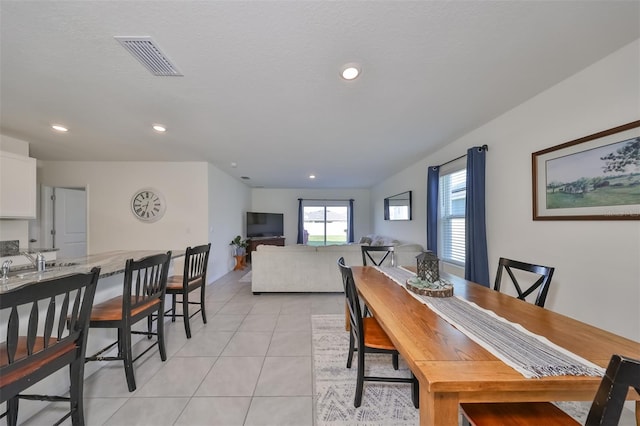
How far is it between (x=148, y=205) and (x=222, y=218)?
1.38m

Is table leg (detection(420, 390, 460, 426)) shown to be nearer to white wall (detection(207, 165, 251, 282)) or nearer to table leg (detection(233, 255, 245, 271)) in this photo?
white wall (detection(207, 165, 251, 282))

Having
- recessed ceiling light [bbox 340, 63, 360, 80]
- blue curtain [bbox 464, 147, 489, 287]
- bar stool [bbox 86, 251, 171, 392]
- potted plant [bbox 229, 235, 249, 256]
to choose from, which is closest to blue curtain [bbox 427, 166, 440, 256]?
blue curtain [bbox 464, 147, 489, 287]

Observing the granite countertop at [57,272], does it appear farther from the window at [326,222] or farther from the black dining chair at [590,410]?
the window at [326,222]

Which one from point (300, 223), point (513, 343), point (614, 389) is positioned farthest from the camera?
point (300, 223)

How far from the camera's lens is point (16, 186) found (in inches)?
118

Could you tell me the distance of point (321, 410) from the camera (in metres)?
1.59

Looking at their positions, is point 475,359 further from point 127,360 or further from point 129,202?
point 129,202

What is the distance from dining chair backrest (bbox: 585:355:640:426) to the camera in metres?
0.57

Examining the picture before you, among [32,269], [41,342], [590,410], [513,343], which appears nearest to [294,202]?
[32,269]

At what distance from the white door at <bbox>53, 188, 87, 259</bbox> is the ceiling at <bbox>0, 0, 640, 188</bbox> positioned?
2.26 meters

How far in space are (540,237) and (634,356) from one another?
1578 millimetres

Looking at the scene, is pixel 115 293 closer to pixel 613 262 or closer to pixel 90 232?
pixel 90 232

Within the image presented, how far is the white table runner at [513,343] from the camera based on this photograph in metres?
0.83

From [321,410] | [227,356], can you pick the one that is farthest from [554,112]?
[227,356]
